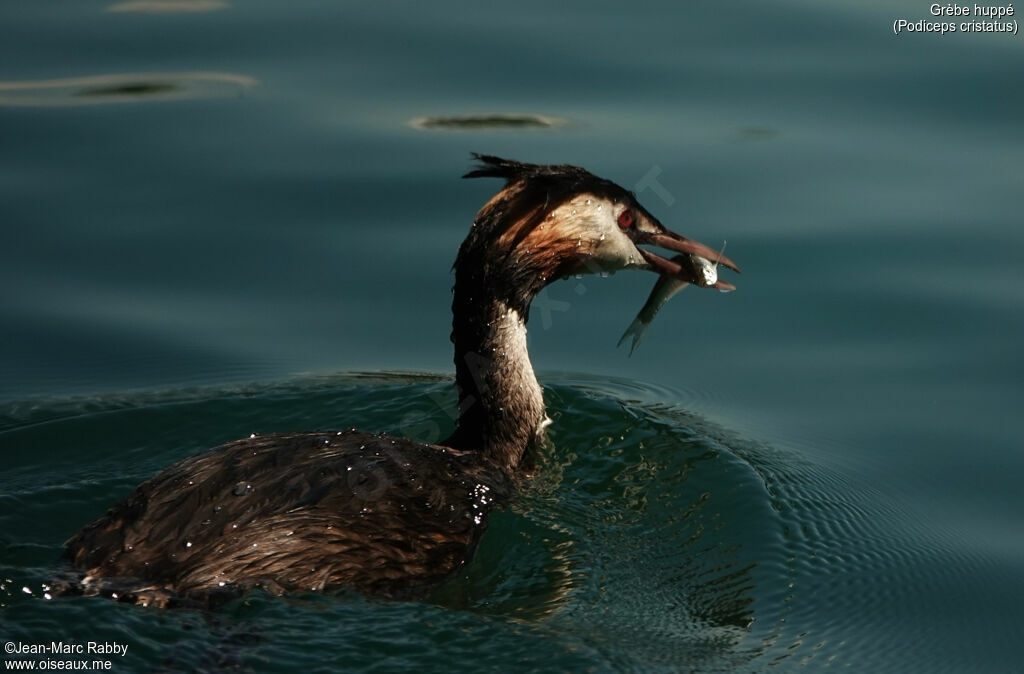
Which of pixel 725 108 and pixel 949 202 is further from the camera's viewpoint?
pixel 725 108

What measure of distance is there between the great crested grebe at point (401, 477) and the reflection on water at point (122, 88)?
4.01 meters

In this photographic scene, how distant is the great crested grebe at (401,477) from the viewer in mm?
5031

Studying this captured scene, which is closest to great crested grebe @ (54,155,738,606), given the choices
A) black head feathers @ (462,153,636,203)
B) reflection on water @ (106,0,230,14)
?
black head feathers @ (462,153,636,203)

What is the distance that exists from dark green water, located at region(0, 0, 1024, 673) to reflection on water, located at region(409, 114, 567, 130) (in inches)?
1.2

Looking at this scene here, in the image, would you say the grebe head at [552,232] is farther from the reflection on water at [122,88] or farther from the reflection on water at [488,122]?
the reflection on water at [122,88]

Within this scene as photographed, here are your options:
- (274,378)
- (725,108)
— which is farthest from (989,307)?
(274,378)

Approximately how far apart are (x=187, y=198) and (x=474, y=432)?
3040 millimetres

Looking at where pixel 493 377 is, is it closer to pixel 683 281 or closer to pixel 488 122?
pixel 683 281

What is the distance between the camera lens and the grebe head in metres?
6.22

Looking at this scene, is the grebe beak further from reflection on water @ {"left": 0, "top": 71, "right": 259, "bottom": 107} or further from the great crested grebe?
reflection on water @ {"left": 0, "top": 71, "right": 259, "bottom": 107}

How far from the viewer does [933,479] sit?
6.69 meters

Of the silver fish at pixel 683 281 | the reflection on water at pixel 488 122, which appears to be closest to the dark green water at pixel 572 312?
the reflection on water at pixel 488 122

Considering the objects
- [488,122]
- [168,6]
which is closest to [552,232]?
[488,122]

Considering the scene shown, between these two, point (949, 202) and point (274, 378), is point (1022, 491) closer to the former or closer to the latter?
point (949, 202)
